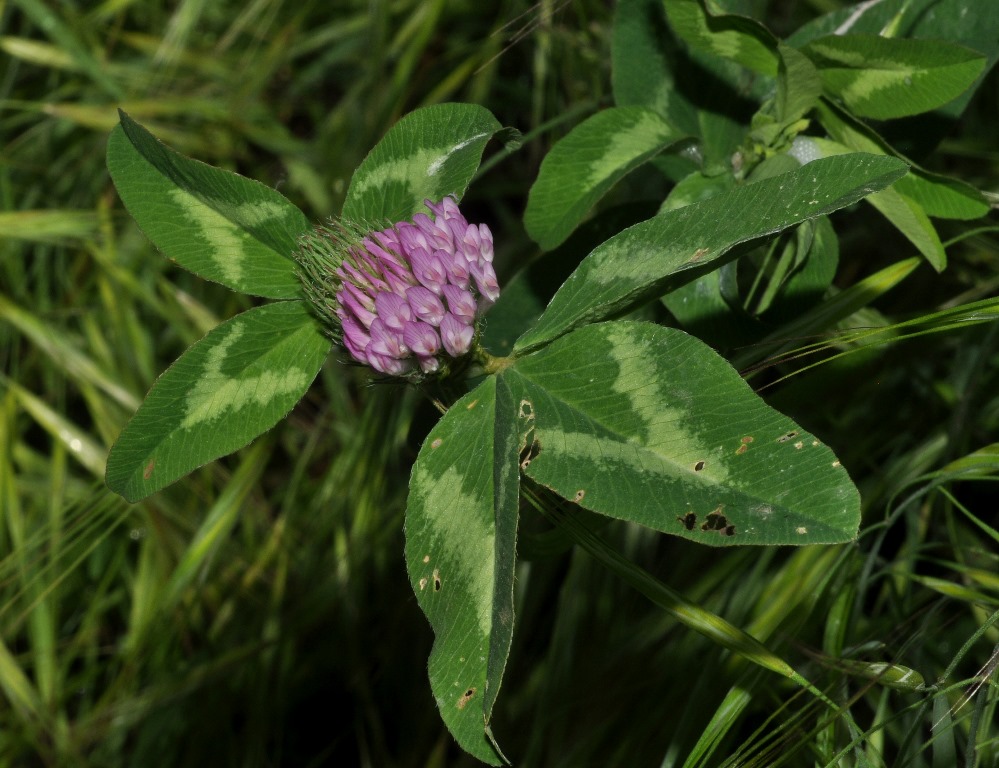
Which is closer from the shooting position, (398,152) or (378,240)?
(378,240)

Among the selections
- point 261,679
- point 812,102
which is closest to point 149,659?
point 261,679

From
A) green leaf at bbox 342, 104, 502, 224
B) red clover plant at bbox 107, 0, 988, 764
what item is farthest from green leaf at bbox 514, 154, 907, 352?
green leaf at bbox 342, 104, 502, 224

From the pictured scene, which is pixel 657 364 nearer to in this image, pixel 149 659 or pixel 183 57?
pixel 149 659

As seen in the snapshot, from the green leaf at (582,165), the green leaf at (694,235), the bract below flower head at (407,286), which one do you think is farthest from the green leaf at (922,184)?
the bract below flower head at (407,286)

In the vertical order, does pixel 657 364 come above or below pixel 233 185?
below

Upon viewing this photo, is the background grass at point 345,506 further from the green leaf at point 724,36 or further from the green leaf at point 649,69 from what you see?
the green leaf at point 724,36

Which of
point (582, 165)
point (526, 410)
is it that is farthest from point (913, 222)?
point (526, 410)
